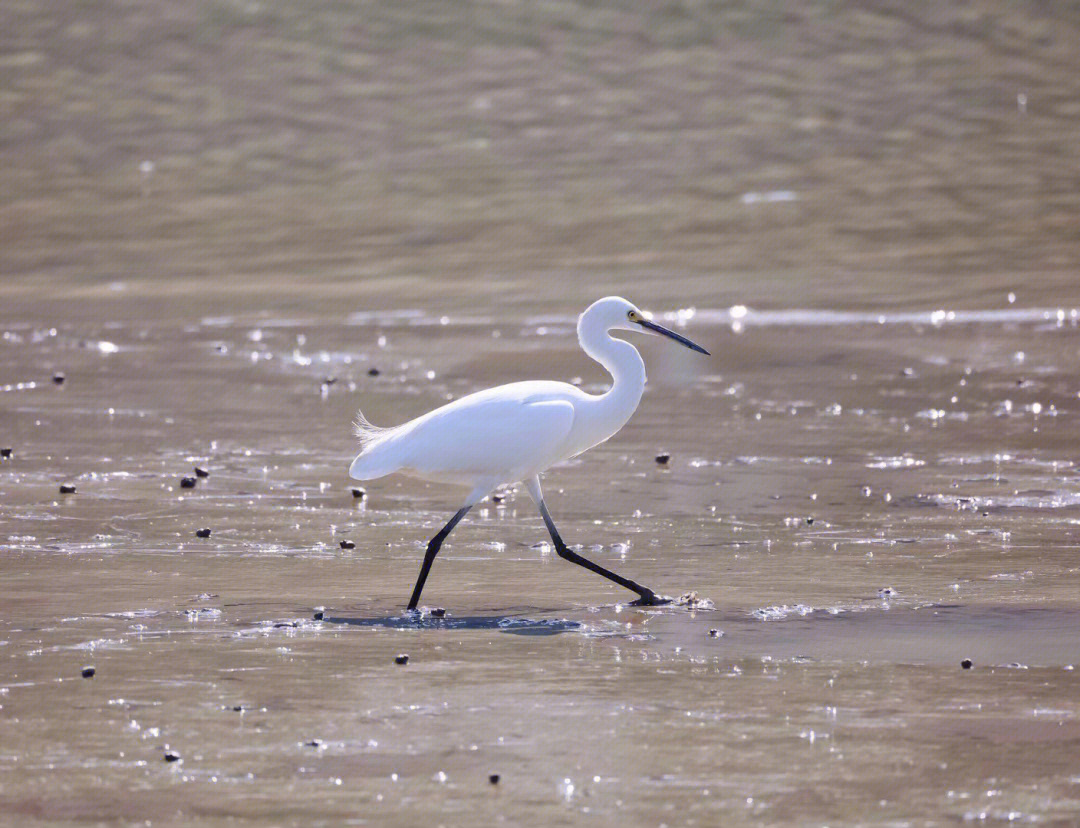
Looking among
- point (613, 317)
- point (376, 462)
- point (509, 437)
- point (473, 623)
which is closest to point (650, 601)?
point (473, 623)

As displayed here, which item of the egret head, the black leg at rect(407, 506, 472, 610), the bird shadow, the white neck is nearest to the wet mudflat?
the bird shadow

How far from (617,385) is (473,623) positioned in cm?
145

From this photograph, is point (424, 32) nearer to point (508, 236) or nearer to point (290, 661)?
point (508, 236)

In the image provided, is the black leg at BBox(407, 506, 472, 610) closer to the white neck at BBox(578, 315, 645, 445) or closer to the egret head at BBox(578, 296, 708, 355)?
the white neck at BBox(578, 315, 645, 445)

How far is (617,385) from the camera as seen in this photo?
8875mm

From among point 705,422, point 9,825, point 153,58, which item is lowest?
point 9,825

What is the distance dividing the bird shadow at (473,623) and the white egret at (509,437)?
23 centimetres

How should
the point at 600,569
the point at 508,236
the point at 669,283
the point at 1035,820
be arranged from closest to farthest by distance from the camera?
the point at 1035,820, the point at 600,569, the point at 669,283, the point at 508,236

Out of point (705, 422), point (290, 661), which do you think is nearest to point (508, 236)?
point (705, 422)

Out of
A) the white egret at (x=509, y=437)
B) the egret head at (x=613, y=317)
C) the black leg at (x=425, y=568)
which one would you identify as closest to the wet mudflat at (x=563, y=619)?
the black leg at (x=425, y=568)

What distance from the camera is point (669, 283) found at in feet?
76.6

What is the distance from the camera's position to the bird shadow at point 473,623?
787 centimetres

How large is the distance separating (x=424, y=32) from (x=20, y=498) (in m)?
25.1

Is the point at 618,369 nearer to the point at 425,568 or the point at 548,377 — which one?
the point at 425,568
